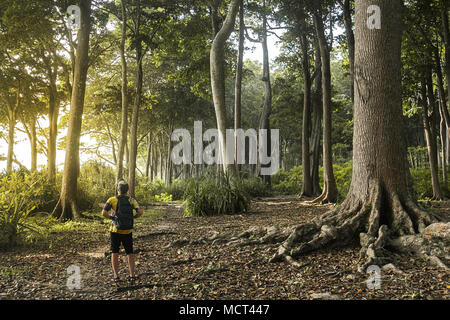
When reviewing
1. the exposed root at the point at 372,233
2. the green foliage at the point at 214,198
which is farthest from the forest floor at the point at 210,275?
the green foliage at the point at 214,198

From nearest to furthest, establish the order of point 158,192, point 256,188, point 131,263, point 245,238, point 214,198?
point 131,263, point 245,238, point 214,198, point 256,188, point 158,192

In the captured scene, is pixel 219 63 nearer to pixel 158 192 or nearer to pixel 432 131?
pixel 432 131

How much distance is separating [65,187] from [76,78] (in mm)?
3415

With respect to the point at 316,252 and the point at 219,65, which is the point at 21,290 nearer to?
the point at 316,252

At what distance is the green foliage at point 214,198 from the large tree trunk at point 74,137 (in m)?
3.43

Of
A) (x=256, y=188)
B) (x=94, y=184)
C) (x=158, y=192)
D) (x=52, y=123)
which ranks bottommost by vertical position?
(x=158, y=192)

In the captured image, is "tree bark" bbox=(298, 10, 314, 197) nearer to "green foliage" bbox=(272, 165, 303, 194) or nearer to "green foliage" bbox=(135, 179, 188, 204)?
"green foliage" bbox=(272, 165, 303, 194)

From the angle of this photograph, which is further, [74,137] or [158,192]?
[158,192]

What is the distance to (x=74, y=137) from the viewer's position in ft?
33.9

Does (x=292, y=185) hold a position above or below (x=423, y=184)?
below

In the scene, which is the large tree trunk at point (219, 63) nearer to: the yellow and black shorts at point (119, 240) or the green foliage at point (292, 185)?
the yellow and black shorts at point (119, 240)

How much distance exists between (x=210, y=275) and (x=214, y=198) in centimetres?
624

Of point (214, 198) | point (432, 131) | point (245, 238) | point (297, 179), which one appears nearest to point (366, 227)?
point (245, 238)

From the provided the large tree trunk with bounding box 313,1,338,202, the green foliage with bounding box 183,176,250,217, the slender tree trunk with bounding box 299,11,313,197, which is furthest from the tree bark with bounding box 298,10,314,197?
the green foliage with bounding box 183,176,250,217
